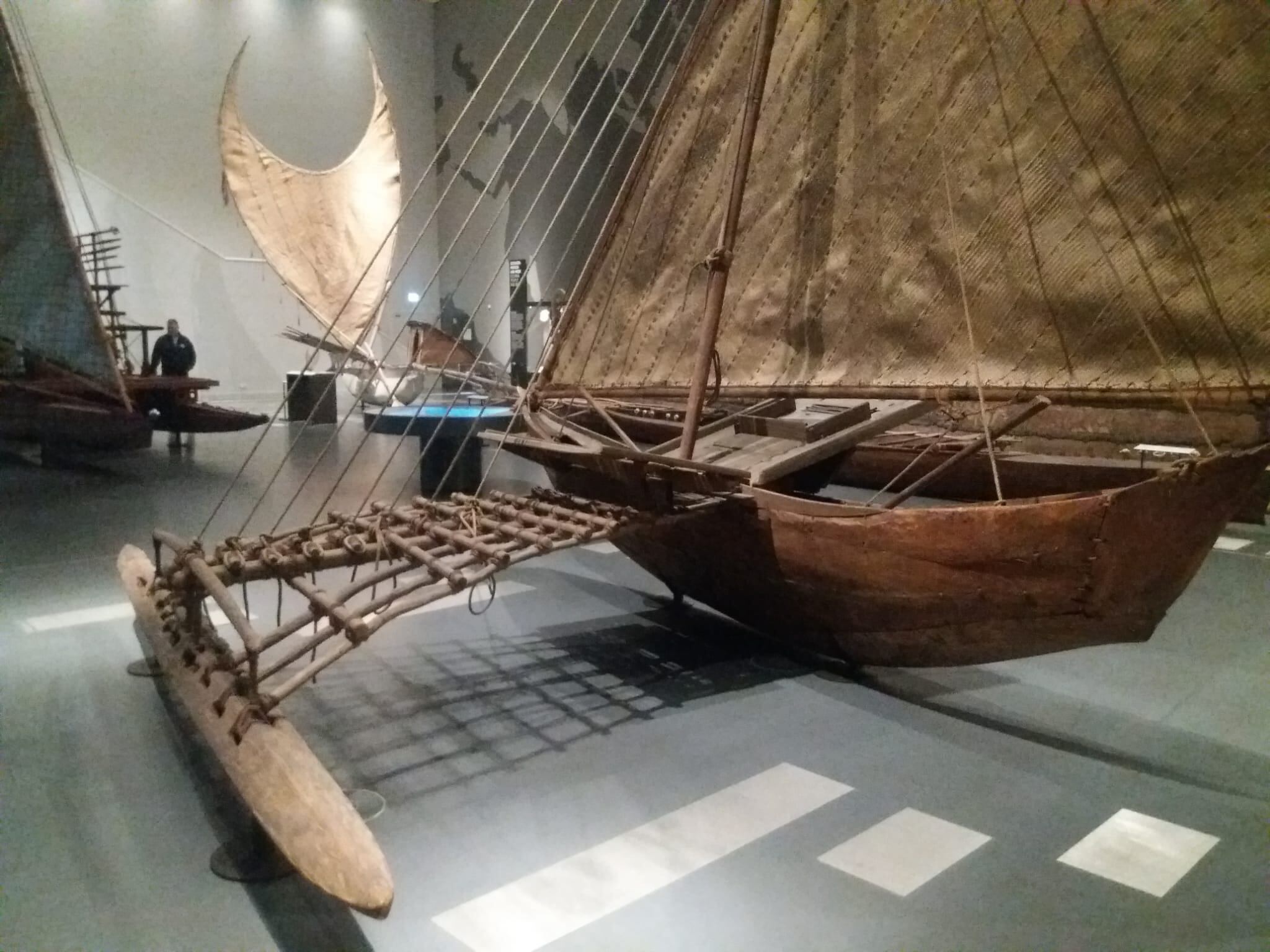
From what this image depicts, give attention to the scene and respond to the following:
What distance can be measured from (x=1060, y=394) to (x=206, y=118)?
287 inches

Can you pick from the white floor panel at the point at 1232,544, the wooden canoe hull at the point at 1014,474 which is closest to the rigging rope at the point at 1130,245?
the wooden canoe hull at the point at 1014,474

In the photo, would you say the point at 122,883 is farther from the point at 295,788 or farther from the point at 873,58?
the point at 873,58

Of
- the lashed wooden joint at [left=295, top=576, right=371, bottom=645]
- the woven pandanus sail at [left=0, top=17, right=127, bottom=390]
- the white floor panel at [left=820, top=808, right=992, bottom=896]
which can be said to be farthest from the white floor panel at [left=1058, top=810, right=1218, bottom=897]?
the woven pandanus sail at [left=0, top=17, right=127, bottom=390]

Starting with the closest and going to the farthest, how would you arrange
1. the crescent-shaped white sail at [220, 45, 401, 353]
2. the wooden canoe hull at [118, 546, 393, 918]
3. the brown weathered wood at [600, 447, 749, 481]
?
the wooden canoe hull at [118, 546, 393, 918], the brown weathered wood at [600, 447, 749, 481], the crescent-shaped white sail at [220, 45, 401, 353]

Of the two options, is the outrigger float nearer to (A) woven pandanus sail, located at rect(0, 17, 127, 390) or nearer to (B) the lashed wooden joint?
(B) the lashed wooden joint

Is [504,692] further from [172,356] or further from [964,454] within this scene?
[172,356]

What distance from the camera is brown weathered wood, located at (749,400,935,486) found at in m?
2.36

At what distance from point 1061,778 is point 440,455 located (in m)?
3.42

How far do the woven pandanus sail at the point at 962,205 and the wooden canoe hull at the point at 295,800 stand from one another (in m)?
1.84

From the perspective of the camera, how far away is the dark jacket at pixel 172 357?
245 inches

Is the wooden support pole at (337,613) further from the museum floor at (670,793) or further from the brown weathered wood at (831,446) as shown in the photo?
the brown weathered wood at (831,446)

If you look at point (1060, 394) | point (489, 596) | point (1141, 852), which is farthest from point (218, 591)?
point (1060, 394)

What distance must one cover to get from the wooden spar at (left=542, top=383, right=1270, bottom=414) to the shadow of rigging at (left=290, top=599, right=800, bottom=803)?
757 millimetres

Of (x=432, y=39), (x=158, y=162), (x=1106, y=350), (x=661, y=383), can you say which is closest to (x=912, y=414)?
(x=1106, y=350)
